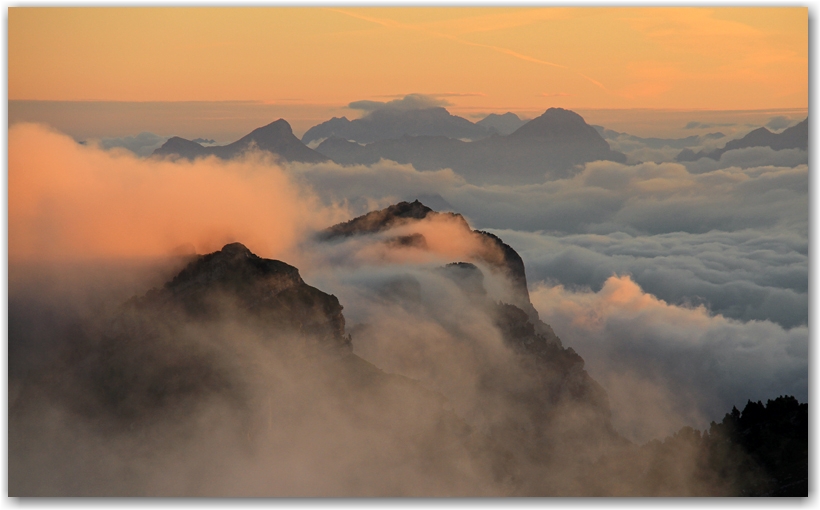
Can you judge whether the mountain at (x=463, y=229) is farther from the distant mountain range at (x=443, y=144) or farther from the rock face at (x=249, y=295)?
the rock face at (x=249, y=295)

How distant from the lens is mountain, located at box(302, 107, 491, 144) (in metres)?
15.8

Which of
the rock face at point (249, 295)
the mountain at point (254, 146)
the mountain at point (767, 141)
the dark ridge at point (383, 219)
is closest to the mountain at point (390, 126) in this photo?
the mountain at point (254, 146)

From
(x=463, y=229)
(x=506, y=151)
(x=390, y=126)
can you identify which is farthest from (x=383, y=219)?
(x=506, y=151)

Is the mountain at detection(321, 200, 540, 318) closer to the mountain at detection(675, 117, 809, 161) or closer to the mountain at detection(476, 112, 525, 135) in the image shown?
the mountain at detection(476, 112, 525, 135)

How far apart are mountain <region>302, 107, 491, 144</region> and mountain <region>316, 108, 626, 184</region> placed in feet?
0.96

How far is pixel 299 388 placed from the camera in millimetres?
13742

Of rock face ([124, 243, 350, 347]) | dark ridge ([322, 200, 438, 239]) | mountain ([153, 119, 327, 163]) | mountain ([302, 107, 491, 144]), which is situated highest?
mountain ([302, 107, 491, 144])


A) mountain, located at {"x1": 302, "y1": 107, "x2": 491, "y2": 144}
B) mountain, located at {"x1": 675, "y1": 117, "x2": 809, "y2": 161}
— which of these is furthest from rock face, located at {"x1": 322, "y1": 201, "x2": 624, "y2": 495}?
mountain, located at {"x1": 675, "y1": 117, "x2": 809, "y2": 161}

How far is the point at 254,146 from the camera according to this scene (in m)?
16.0

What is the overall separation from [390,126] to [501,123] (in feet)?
8.96

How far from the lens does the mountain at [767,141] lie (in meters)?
14.8

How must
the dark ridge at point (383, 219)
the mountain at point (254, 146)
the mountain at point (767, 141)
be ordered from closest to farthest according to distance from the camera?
the mountain at point (767, 141)
the mountain at point (254, 146)
the dark ridge at point (383, 219)

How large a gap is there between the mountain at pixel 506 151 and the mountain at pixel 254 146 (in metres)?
0.66

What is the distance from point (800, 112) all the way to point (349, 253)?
32.9ft
